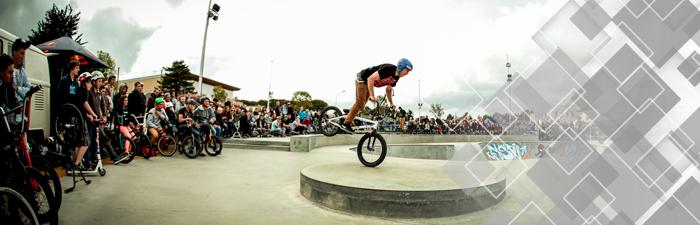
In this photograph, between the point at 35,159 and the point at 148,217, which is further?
the point at 148,217

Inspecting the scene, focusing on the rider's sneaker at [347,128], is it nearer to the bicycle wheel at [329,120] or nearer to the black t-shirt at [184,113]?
the bicycle wheel at [329,120]

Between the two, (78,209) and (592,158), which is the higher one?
(78,209)

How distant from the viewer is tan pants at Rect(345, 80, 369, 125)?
6.46 metres

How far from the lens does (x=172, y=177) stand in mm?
6047

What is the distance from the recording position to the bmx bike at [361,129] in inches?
250

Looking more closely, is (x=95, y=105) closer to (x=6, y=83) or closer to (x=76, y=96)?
(x=76, y=96)

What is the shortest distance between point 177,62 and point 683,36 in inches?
2876

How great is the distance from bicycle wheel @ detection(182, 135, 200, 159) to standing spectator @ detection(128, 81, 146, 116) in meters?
1.29

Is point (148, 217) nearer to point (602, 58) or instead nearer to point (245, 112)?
point (602, 58)

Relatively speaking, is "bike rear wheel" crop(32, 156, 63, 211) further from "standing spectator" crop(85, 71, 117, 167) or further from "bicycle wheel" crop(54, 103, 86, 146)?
"standing spectator" crop(85, 71, 117, 167)

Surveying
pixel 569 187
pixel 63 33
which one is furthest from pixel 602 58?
pixel 63 33

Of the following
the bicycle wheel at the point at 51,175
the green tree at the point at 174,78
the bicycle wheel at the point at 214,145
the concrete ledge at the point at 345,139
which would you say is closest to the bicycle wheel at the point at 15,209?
the bicycle wheel at the point at 51,175

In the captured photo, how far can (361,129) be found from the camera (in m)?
6.62

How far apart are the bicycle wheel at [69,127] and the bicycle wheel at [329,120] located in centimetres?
414
